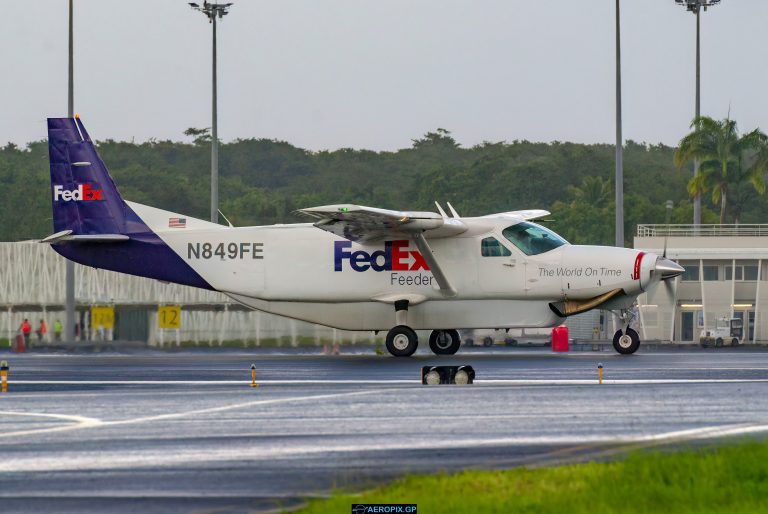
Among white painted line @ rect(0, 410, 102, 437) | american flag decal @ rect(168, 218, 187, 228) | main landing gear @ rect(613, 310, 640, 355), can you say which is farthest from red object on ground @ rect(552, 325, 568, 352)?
white painted line @ rect(0, 410, 102, 437)

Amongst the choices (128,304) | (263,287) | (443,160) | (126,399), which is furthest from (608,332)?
(443,160)

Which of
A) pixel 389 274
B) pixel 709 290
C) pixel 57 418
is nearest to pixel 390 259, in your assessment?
pixel 389 274

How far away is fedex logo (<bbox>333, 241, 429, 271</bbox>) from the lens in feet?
94.2

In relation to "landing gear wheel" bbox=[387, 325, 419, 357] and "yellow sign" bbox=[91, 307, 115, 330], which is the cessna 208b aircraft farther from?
"yellow sign" bbox=[91, 307, 115, 330]

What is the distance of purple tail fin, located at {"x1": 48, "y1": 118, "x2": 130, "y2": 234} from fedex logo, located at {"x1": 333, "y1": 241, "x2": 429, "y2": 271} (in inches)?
208

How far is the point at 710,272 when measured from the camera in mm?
47875

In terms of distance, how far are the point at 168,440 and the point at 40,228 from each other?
68006 mm

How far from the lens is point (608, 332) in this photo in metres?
46.3

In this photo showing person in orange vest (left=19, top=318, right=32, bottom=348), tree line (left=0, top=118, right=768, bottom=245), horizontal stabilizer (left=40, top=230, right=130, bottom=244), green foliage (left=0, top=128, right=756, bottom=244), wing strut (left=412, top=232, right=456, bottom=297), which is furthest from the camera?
green foliage (left=0, top=128, right=756, bottom=244)

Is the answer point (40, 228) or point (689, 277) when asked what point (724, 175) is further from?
point (40, 228)

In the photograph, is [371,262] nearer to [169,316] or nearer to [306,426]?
[169,316]

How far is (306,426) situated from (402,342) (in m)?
13.2

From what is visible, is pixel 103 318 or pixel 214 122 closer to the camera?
pixel 103 318

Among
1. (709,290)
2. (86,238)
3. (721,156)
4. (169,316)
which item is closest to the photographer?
(86,238)
